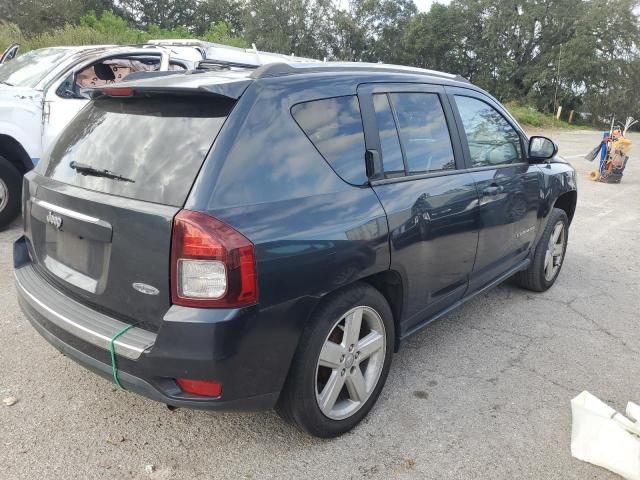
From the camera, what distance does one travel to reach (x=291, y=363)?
2.31 meters

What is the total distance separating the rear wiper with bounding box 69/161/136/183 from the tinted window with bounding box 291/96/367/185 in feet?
2.75

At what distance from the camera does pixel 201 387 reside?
6.95 feet

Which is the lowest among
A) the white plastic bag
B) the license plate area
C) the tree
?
the white plastic bag

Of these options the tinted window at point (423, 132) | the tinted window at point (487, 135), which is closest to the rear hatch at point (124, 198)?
the tinted window at point (423, 132)

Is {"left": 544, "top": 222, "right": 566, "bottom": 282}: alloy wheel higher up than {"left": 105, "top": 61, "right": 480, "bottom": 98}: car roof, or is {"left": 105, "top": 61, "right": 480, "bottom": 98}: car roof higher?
{"left": 105, "top": 61, "right": 480, "bottom": 98}: car roof

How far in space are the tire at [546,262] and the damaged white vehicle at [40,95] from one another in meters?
4.58

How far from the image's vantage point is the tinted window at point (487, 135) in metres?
3.59

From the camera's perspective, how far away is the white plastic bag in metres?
2.45

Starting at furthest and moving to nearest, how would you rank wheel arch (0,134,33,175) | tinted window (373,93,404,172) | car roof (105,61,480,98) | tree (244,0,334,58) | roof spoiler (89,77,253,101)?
1. tree (244,0,334,58)
2. wheel arch (0,134,33,175)
3. tinted window (373,93,404,172)
4. car roof (105,61,480,98)
5. roof spoiler (89,77,253,101)

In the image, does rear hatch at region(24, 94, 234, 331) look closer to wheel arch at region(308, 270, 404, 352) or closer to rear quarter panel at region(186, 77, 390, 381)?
rear quarter panel at region(186, 77, 390, 381)

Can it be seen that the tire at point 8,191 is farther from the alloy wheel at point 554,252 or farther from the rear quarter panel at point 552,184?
the alloy wheel at point 554,252

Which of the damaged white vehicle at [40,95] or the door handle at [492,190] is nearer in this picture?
the door handle at [492,190]

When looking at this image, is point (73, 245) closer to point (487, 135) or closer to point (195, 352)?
point (195, 352)

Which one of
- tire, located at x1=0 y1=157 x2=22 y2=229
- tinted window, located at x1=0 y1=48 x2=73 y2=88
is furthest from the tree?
tire, located at x1=0 y1=157 x2=22 y2=229
